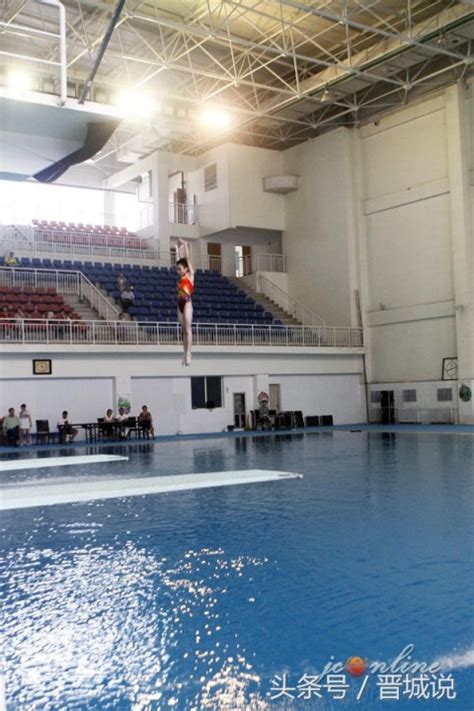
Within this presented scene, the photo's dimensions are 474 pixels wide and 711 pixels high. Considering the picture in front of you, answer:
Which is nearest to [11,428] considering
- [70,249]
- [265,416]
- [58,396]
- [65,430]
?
[65,430]

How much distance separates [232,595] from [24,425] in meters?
16.8

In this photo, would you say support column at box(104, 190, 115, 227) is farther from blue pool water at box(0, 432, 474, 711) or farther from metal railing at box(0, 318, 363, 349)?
blue pool water at box(0, 432, 474, 711)

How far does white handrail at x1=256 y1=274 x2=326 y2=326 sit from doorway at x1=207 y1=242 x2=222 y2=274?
2297mm

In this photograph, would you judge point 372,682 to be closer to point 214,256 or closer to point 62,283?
point 62,283

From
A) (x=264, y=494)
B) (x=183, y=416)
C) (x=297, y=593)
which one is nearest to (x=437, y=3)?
(x=183, y=416)

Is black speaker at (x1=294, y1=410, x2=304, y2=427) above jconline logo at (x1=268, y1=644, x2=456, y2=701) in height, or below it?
above

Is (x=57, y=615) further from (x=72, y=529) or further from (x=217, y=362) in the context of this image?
(x=217, y=362)

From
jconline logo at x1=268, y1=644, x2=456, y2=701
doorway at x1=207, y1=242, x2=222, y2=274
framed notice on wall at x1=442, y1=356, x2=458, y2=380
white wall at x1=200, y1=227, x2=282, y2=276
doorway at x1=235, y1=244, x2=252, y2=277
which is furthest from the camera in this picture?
doorway at x1=235, y1=244, x2=252, y2=277

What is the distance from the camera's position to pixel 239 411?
25.6 metres

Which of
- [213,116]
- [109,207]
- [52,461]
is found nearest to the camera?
[52,461]

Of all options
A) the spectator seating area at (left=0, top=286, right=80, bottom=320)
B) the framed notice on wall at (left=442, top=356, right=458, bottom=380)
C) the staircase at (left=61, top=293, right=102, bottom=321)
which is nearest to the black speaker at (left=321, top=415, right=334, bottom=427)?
the framed notice on wall at (left=442, top=356, right=458, bottom=380)

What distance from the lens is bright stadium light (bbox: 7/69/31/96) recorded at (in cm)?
272

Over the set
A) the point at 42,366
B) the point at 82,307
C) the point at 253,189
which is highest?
the point at 253,189

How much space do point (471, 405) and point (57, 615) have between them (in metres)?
20.6
